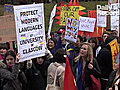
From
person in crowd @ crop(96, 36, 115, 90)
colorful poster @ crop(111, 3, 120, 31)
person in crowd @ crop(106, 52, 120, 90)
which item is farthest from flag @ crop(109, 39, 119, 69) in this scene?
colorful poster @ crop(111, 3, 120, 31)

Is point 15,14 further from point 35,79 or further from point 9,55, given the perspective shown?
point 35,79

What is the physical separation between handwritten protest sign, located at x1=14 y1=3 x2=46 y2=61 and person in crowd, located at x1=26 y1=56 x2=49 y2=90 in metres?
0.46

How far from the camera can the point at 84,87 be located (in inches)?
234

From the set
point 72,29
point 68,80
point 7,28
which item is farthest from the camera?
point 72,29

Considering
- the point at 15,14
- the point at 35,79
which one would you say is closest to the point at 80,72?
the point at 35,79

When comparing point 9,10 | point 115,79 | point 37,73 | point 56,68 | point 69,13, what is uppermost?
point 9,10

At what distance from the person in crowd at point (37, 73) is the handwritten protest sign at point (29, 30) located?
18.2 inches

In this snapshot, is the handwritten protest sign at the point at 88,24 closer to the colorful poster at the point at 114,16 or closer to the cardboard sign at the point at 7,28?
the colorful poster at the point at 114,16

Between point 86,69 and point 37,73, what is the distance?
37.0 inches

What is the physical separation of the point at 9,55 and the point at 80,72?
1.36 meters

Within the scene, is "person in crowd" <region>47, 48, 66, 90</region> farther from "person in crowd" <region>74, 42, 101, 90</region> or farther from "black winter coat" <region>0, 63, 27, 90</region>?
"person in crowd" <region>74, 42, 101, 90</region>

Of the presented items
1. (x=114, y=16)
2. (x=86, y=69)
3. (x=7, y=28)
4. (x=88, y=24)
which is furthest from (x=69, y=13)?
(x=7, y=28)

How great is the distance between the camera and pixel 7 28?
17.8 feet

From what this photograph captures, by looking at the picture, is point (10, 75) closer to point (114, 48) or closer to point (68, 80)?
point (68, 80)
